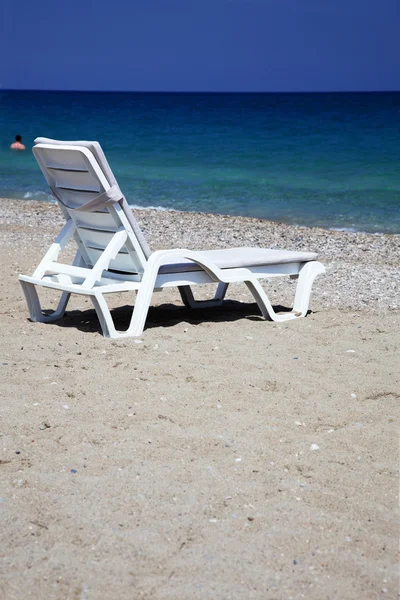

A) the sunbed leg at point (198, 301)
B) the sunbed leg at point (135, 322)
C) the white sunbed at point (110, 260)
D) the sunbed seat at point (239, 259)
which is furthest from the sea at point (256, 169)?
the sunbed leg at point (135, 322)

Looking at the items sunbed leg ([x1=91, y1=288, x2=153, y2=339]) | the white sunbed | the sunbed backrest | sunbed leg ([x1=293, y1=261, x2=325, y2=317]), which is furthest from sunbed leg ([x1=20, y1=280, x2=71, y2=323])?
sunbed leg ([x1=293, y1=261, x2=325, y2=317])

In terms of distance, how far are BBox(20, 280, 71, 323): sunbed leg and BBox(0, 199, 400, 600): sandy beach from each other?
0.11m

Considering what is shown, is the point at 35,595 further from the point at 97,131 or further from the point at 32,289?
the point at 97,131

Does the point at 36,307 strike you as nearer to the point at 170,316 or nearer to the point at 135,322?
the point at 135,322

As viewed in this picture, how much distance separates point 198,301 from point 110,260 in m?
1.14

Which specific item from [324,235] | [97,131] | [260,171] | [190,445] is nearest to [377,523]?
[190,445]

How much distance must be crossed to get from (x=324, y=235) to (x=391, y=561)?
324 inches

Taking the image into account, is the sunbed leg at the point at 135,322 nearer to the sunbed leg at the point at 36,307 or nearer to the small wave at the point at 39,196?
the sunbed leg at the point at 36,307

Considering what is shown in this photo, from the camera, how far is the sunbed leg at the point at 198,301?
6055 mm

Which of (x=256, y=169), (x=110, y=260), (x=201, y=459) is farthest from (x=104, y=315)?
(x=256, y=169)

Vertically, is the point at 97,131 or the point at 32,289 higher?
the point at 32,289

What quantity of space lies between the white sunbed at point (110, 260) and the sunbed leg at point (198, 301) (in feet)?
1.39

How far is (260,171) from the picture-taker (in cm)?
2145

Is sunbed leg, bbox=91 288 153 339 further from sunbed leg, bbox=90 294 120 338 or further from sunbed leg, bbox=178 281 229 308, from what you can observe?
sunbed leg, bbox=178 281 229 308
